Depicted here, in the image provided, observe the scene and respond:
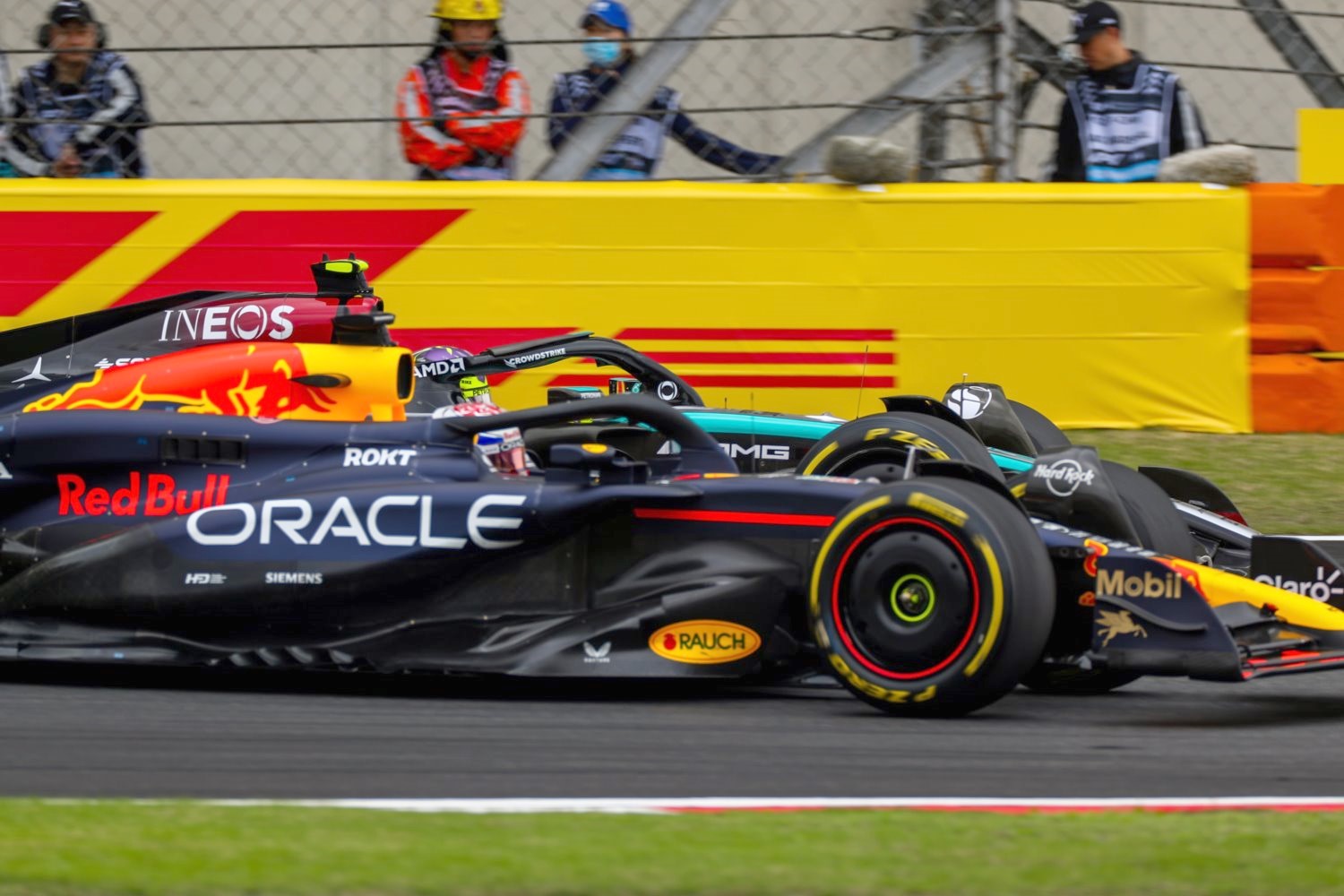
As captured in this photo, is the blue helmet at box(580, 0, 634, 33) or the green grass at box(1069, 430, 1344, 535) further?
the blue helmet at box(580, 0, 634, 33)

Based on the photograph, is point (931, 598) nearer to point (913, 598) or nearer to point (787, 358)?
point (913, 598)

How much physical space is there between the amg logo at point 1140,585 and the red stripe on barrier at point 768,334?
4.15 m

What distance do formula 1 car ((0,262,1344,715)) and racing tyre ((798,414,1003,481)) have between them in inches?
26.3

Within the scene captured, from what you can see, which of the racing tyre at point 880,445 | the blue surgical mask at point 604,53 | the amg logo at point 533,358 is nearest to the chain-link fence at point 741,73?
the blue surgical mask at point 604,53

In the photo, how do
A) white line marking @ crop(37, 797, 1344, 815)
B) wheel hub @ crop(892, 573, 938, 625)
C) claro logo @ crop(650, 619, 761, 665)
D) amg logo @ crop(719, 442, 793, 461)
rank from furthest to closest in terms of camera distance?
amg logo @ crop(719, 442, 793, 461) → claro logo @ crop(650, 619, 761, 665) → wheel hub @ crop(892, 573, 938, 625) → white line marking @ crop(37, 797, 1344, 815)

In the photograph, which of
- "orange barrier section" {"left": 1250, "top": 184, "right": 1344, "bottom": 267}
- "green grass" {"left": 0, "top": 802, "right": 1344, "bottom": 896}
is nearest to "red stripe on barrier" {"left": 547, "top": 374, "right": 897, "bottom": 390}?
"orange barrier section" {"left": 1250, "top": 184, "right": 1344, "bottom": 267}

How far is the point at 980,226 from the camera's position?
29.2ft

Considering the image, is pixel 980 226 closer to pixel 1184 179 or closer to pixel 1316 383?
pixel 1184 179

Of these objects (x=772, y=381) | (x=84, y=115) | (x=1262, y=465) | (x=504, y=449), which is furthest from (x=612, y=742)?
(x=84, y=115)

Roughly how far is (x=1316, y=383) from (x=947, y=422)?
339 cm

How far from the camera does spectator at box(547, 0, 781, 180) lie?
8.86 metres

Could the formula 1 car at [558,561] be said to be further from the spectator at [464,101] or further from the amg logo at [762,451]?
the spectator at [464,101]

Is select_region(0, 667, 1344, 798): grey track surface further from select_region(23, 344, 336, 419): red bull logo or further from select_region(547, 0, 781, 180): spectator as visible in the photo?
select_region(547, 0, 781, 180): spectator

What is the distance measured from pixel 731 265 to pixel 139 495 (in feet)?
13.0
